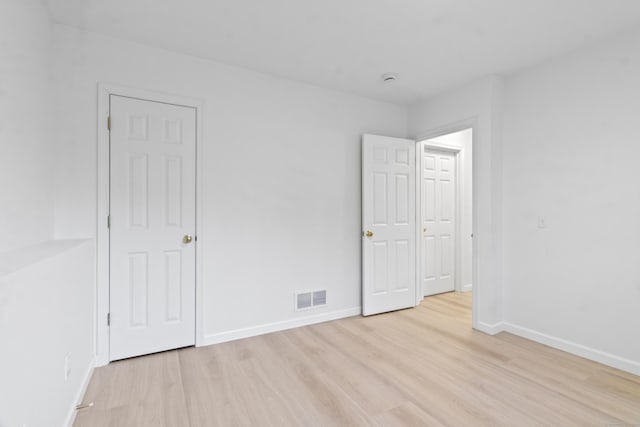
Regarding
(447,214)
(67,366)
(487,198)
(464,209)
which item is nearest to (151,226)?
(67,366)

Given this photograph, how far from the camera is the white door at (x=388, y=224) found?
3518 mm

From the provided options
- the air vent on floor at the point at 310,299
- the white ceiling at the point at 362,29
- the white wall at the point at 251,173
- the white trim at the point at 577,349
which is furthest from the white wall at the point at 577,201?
the air vent on floor at the point at 310,299

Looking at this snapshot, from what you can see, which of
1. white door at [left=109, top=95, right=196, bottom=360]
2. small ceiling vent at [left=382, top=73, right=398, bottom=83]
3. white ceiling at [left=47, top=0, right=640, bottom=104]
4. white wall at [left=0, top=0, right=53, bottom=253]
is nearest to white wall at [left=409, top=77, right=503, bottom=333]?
white ceiling at [left=47, top=0, right=640, bottom=104]

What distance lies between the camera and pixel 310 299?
329 centimetres

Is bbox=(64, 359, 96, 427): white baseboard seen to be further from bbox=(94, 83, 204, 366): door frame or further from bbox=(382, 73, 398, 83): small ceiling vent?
bbox=(382, 73, 398, 83): small ceiling vent

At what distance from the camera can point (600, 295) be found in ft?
8.13

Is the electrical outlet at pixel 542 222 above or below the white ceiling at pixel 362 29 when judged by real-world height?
below

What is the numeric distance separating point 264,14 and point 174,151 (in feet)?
4.18

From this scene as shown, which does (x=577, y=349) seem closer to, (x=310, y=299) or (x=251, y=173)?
(x=310, y=299)

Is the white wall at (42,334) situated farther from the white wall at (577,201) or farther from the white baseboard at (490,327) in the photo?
the white wall at (577,201)

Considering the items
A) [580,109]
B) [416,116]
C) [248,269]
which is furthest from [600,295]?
[248,269]

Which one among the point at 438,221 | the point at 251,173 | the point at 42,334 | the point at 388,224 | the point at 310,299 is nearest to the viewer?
the point at 42,334

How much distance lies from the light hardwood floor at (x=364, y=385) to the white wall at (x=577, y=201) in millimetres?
312

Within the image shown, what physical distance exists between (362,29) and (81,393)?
3.08m
